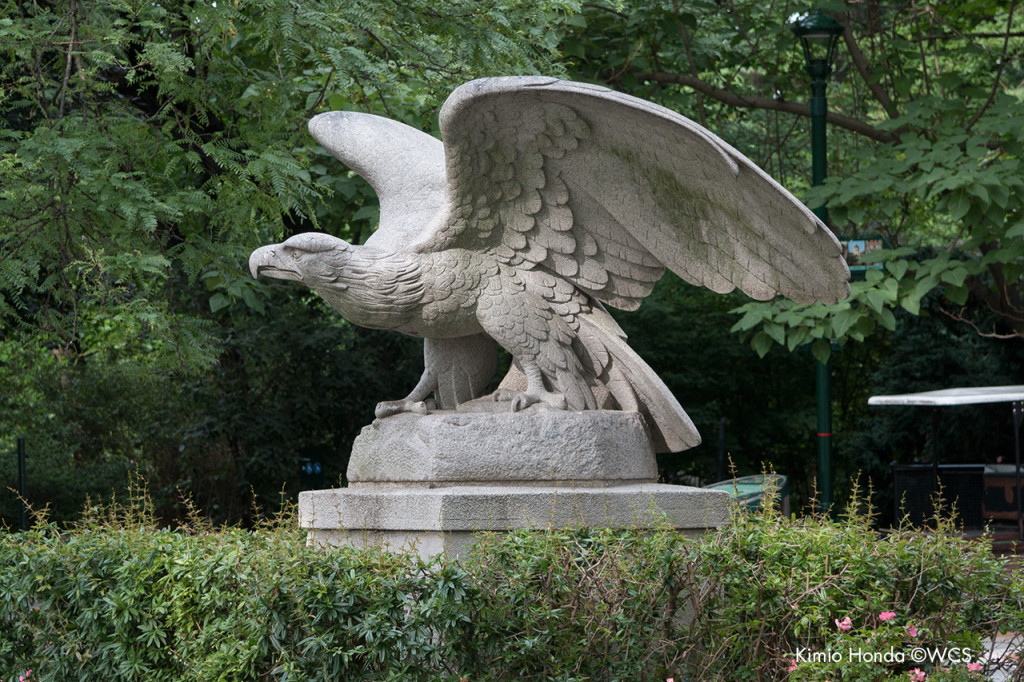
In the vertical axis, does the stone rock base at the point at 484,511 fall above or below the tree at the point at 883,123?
below

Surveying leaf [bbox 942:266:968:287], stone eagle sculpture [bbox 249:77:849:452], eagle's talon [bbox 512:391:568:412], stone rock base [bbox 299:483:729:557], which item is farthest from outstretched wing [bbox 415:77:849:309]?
leaf [bbox 942:266:968:287]

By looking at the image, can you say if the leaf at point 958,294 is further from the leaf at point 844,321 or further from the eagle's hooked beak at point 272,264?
the eagle's hooked beak at point 272,264

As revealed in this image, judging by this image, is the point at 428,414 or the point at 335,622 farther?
the point at 428,414

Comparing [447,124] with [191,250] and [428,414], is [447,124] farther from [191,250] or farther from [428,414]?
[191,250]

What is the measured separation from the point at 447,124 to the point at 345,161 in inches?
49.5

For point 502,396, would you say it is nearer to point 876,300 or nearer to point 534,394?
point 534,394

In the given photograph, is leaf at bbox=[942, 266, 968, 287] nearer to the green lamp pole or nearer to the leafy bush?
the green lamp pole

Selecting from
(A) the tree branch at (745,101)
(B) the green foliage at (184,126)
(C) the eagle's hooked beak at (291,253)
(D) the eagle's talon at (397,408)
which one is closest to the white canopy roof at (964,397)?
(A) the tree branch at (745,101)

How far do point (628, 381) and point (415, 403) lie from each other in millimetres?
1042

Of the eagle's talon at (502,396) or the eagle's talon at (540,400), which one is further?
the eagle's talon at (502,396)

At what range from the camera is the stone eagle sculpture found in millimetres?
4984

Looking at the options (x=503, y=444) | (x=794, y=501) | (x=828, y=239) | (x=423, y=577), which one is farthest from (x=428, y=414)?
(x=794, y=501)

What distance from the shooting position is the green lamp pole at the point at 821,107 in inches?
363

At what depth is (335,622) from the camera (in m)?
4.16
